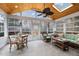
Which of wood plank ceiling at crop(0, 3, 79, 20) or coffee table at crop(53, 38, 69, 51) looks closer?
wood plank ceiling at crop(0, 3, 79, 20)

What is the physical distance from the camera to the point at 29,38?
3.80m

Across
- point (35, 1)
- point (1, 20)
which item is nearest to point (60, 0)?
point (35, 1)

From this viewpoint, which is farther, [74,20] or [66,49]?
[74,20]

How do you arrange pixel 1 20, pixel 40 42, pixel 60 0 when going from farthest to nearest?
pixel 40 42
pixel 1 20
pixel 60 0

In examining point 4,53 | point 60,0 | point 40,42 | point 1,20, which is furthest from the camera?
point 40,42

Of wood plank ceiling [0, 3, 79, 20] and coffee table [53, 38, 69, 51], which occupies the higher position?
wood plank ceiling [0, 3, 79, 20]

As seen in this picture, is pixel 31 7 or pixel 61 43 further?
pixel 61 43

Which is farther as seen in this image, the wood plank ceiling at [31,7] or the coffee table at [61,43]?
the coffee table at [61,43]

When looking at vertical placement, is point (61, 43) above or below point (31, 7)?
below

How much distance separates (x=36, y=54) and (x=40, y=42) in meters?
0.54

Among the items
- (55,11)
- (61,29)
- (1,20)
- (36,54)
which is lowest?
(36,54)

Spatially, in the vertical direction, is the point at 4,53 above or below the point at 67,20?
below

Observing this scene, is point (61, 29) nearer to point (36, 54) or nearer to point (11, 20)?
point (36, 54)

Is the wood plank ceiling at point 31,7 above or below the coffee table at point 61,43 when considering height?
above
